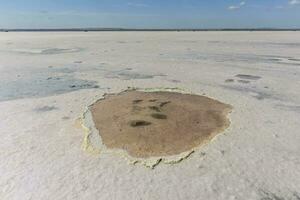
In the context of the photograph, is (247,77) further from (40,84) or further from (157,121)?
(40,84)

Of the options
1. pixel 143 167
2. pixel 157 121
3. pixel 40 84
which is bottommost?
pixel 40 84

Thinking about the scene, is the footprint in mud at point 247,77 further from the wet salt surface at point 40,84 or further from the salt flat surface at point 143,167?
the wet salt surface at point 40,84

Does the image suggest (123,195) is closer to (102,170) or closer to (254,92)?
(102,170)

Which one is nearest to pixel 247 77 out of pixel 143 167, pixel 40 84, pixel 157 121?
pixel 157 121

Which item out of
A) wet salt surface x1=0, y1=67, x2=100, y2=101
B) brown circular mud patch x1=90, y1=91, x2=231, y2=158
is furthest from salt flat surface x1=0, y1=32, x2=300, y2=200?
brown circular mud patch x1=90, y1=91, x2=231, y2=158

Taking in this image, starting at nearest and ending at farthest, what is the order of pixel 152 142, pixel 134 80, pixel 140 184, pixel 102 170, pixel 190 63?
pixel 140 184 < pixel 102 170 < pixel 152 142 < pixel 134 80 < pixel 190 63

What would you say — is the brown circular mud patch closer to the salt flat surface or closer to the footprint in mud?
the salt flat surface

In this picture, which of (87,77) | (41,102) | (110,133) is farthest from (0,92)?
(110,133)

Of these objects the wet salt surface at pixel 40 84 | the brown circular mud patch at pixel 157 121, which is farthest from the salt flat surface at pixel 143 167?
the brown circular mud patch at pixel 157 121
